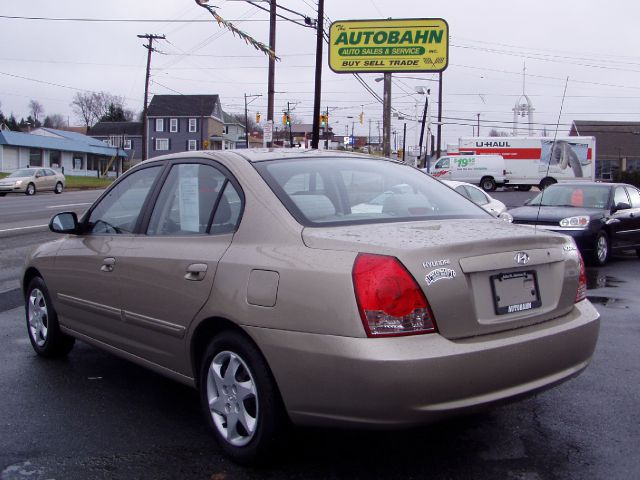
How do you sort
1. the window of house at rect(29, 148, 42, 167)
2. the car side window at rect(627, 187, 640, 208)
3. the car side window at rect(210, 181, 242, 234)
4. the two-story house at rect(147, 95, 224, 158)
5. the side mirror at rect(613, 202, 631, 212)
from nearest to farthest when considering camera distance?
the car side window at rect(210, 181, 242, 234) → the side mirror at rect(613, 202, 631, 212) → the car side window at rect(627, 187, 640, 208) → the window of house at rect(29, 148, 42, 167) → the two-story house at rect(147, 95, 224, 158)

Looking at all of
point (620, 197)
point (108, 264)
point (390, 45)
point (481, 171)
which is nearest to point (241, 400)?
point (108, 264)

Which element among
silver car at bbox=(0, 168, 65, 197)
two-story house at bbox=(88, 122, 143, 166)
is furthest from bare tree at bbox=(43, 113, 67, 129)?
silver car at bbox=(0, 168, 65, 197)

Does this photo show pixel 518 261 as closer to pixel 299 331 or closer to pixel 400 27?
pixel 299 331

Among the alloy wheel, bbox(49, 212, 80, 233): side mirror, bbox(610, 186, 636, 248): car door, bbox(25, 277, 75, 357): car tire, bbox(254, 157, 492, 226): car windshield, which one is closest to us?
the alloy wheel

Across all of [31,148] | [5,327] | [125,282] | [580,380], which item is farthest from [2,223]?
[31,148]

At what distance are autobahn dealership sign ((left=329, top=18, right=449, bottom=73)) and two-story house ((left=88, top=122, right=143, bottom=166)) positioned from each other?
232 ft

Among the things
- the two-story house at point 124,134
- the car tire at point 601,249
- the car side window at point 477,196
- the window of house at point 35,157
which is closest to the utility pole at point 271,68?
the car side window at point 477,196

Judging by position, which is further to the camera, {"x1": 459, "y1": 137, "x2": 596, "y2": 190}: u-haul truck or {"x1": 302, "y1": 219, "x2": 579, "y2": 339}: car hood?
{"x1": 459, "y1": 137, "x2": 596, "y2": 190}: u-haul truck

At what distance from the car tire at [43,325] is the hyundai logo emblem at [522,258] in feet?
11.9

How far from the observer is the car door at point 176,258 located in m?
3.89

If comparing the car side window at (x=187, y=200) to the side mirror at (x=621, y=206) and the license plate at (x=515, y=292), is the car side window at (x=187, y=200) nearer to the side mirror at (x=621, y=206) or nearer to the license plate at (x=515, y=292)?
the license plate at (x=515, y=292)

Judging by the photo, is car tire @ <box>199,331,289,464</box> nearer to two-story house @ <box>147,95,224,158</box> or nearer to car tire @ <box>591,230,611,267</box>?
car tire @ <box>591,230,611,267</box>

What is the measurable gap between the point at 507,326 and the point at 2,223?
1743cm

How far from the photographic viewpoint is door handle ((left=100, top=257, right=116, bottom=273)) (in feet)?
15.1
